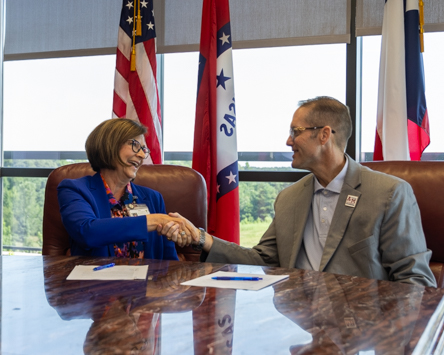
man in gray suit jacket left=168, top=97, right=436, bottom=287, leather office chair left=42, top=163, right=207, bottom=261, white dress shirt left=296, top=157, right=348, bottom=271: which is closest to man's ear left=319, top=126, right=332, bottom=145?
man in gray suit jacket left=168, top=97, right=436, bottom=287

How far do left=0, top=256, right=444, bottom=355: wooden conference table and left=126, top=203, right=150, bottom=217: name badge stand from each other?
986 mm

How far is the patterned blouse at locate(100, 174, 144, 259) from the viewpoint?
2.51 m

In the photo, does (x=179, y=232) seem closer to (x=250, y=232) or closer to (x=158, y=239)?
(x=158, y=239)

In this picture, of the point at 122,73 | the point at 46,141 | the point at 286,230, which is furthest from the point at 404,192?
the point at 46,141

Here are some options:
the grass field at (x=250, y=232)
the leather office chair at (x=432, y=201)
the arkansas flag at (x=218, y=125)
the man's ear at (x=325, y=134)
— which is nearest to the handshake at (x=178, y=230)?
the man's ear at (x=325, y=134)

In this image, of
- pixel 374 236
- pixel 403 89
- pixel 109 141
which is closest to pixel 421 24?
pixel 403 89

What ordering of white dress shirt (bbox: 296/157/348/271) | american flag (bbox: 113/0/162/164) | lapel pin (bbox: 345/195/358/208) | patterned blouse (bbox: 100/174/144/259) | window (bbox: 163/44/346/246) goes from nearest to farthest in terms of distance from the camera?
lapel pin (bbox: 345/195/358/208) < white dress shirt (bbox: 296/157/348/271) < patterned blouse (bbox: 100/174/144/259) < american flag (bbox: 113/0/162/164) < window (bbox: 163/44/346/246)

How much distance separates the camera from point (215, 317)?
1136 millimetres

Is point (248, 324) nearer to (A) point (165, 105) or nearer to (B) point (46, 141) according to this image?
(A) point (165, 105)

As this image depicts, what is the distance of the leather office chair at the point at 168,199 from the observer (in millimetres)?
2805

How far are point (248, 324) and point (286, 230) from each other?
1.19 metres

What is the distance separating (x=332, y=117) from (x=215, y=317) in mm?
1418

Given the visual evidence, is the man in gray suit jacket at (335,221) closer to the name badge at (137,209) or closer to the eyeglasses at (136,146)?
the name badge at (137,209)

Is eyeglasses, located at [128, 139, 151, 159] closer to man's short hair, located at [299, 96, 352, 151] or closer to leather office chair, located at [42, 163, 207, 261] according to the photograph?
leather office chair, located at [42, 163, 207, 261]
